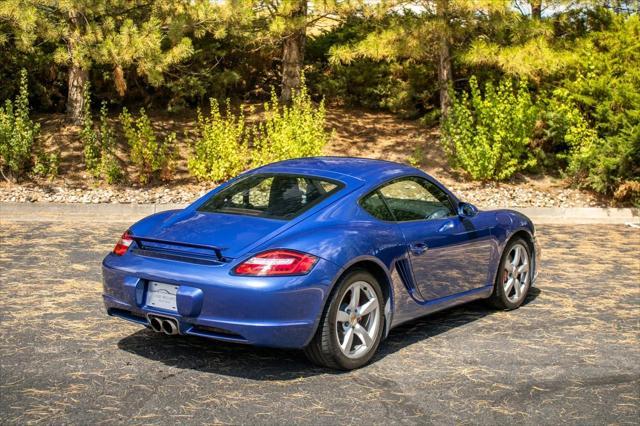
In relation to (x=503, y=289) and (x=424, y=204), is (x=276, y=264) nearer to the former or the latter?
(x=424, y=204)

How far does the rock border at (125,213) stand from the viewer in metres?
13.8

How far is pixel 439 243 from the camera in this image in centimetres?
687

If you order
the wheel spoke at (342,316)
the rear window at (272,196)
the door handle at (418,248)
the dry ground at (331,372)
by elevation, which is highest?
the rear window at (272,196)

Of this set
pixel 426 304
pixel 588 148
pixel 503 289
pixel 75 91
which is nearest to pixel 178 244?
pixel 426 304

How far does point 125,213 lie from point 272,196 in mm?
8152

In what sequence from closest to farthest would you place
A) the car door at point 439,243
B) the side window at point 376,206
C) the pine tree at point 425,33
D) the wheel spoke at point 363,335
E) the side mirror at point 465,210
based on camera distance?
the wheel spoke at point 363,335 → the side window at point 376,206 → the car door at point 439,243 → the side mirror at point 465,210 → the pine tree at point 425,33

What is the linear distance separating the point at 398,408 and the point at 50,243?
6.95 m

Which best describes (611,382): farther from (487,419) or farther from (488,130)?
(488,130)

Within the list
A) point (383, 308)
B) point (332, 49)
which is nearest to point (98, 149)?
point (332, 49)

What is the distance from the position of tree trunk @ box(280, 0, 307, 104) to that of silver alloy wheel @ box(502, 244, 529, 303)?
1188cm

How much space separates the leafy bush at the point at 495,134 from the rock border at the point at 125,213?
1611mm

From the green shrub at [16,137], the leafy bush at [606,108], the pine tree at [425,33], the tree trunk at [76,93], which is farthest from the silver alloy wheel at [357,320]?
the tree trunk at [76,93]

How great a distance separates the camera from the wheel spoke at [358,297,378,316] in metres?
6.10

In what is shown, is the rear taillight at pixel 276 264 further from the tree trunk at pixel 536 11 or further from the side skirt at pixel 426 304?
the tree trunk at pixel 536 11
